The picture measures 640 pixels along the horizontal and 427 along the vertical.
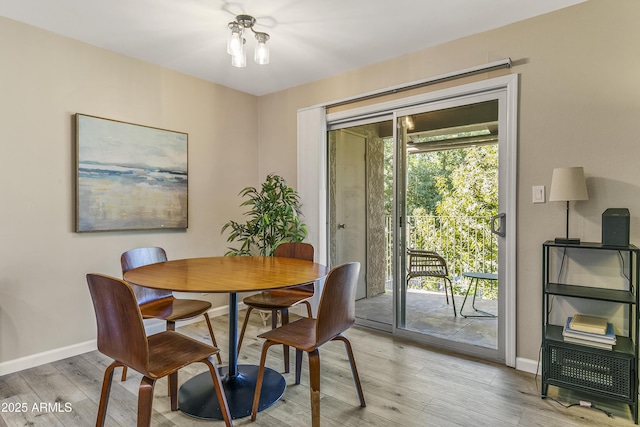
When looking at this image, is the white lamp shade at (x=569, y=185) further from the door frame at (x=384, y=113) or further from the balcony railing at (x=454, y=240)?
the balcony railing at (x=454, y=240)

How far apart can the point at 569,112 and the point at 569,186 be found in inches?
21.7

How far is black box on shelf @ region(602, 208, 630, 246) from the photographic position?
1.97 m

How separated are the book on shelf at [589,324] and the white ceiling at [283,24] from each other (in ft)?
6.58

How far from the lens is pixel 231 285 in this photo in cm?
171

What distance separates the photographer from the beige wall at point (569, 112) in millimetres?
2150

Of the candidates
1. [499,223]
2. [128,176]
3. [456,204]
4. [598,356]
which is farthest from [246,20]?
[598,356]

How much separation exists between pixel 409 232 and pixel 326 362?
1328 mm

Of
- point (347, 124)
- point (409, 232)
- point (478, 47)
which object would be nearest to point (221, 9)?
point (347, 124)

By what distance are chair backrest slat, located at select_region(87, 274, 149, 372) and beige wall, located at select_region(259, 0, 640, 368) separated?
240 cm

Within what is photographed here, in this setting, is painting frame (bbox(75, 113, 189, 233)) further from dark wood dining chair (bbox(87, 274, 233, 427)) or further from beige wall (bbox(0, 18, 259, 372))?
dark wood dining chair (bbox(87, 274, 233, 427))

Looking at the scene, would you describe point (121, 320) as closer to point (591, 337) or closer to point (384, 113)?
point (591, 337)

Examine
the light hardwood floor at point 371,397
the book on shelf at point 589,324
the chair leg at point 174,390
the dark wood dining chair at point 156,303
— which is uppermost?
the dark wood dining chair at point 156,303

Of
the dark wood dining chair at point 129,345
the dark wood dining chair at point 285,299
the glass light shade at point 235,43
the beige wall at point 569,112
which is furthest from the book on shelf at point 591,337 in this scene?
the glass light shade at point 235,43

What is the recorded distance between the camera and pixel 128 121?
308 cm
